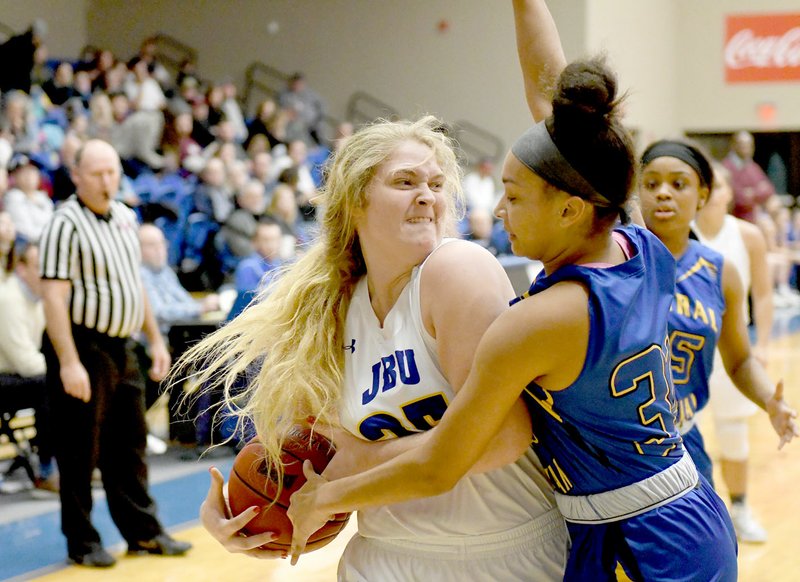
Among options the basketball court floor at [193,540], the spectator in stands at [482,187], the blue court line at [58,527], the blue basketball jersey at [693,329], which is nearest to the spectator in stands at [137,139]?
the spectator in stands at [482,187]

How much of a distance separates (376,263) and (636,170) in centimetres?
61

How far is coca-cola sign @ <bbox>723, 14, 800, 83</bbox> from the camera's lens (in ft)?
56.4

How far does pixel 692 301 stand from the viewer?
11.1 feet

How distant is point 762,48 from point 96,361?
1530cm

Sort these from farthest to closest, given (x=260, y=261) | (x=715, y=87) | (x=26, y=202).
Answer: (x=715, y=87)
(x=26, y=202)
(x=260, y=261)

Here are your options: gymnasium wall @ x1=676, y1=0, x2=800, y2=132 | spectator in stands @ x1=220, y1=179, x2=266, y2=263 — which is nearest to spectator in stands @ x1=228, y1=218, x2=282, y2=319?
spectator in stands @ x1=220, y1=179, x2=266, y2=263

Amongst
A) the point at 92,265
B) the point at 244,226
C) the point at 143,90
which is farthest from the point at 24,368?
the point at 143,90

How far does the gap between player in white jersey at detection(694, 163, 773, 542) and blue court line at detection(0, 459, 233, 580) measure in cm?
282

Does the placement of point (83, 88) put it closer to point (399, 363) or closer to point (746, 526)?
point (746, 526)

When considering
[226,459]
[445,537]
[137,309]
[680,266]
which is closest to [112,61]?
[226,459]

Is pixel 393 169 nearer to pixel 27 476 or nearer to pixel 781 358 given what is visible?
pixel 27 476

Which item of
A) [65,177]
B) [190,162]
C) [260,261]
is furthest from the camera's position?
[190,162]

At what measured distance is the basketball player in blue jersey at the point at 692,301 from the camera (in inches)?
131

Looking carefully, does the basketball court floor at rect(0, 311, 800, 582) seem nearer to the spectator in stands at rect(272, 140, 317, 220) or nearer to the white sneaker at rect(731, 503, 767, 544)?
the white sneaker at rect(731, 503, 767, 544)
